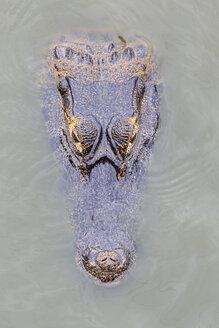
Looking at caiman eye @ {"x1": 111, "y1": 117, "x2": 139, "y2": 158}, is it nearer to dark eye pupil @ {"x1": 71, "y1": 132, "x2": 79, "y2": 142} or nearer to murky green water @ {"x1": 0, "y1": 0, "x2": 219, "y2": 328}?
dark eye pupil @ {"x1": 71, "y1": 132, "x2": 79, "y2": 142}

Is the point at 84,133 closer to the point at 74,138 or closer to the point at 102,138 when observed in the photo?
the point at 102,138

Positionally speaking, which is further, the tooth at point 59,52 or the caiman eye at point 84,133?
the tooth at point 59,52

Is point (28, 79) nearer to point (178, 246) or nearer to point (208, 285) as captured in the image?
point (178, 246)

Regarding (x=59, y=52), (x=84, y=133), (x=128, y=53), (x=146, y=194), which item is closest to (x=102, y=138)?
(x=84, y=133)

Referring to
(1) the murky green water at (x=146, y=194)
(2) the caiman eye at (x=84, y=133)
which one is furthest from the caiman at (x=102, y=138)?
(1) the murky green water at (x=146, y=194)

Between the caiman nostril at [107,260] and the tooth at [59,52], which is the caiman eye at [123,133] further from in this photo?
the tooth at [59,52]
